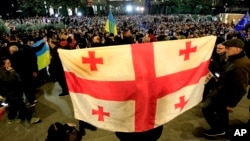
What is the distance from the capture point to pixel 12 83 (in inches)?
236

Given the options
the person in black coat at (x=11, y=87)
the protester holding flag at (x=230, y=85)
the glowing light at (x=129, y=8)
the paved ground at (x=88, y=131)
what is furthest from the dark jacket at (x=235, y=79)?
the glowing light at (x=129, y=8)

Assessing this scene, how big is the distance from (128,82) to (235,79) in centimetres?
220

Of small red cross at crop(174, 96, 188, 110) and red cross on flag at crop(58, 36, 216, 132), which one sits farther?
small red cross at crop(174, 96, 188, 110)

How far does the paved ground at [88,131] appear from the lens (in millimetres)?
5453

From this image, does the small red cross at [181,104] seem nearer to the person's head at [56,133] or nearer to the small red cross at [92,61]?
the small red cross at [92,61]

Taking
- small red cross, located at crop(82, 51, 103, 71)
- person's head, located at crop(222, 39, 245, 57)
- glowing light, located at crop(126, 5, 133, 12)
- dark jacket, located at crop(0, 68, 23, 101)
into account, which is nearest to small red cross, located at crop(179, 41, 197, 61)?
small red cross, located at crop(82, 51, 103, 71)

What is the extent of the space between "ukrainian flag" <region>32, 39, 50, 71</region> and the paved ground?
1.57m

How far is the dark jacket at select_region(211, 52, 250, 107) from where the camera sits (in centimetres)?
436

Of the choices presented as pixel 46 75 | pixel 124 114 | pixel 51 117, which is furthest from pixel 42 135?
pixel 46 75

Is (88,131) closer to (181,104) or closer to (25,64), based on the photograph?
(25,64)

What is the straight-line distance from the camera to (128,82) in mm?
2971

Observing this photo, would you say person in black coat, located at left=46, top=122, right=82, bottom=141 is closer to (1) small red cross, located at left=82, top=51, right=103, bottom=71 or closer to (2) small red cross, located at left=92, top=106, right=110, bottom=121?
Answer: (2) small red cross, located at left=92, top=106, right=110, bottom=121

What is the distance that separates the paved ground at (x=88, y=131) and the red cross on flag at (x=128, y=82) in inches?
92.7

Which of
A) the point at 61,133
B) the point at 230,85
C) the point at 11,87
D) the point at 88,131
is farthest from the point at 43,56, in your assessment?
the point at 61,133
